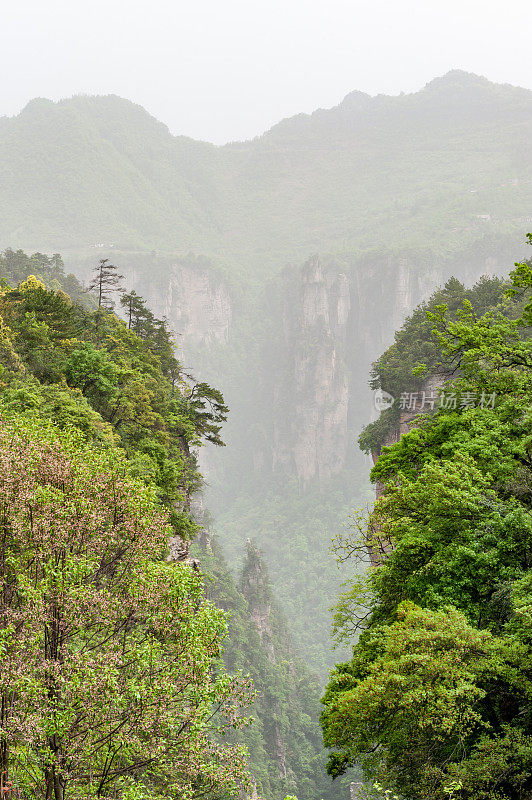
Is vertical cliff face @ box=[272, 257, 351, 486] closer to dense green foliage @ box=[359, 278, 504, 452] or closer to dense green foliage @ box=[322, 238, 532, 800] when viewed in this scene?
dense green foliage @ box=[359, 278, 504, 452]

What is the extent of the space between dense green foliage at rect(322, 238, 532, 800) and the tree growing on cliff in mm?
2671

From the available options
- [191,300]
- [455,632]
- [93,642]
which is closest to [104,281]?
[93,642]

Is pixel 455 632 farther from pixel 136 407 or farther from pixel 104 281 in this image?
pixel 104 281

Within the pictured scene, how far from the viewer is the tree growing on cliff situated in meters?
8.43

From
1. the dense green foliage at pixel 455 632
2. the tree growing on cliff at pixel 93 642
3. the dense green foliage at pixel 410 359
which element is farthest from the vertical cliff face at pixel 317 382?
the tree growing on cliff at pixel 93 642

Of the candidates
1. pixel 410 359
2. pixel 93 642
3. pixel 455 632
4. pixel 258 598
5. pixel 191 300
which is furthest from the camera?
pixel 191 300

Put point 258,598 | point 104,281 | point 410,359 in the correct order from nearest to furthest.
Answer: point 104,281
point 410,359
point 258,598

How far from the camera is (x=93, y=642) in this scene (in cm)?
1084

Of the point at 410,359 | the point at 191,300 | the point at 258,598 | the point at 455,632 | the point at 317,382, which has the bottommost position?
the point at 455,632

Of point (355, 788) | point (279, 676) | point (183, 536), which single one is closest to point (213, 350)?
point (279, 676)

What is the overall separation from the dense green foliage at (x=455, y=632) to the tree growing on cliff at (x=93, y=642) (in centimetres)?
267

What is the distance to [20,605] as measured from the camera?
30.6 feet

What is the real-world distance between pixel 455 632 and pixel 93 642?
260 inches

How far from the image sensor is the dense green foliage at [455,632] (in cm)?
876
